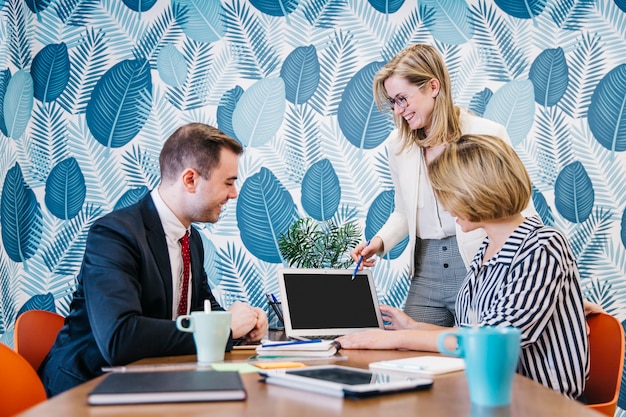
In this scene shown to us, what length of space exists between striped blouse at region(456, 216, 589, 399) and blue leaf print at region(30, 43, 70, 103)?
240 centimetres

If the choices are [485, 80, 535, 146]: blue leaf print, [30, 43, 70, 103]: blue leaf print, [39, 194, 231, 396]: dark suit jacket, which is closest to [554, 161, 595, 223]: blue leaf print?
[485, 80, 535, 146]: blue leaf print

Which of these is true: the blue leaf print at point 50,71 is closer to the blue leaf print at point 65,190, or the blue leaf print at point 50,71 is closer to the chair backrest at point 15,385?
the blue leaf print at point 65,190

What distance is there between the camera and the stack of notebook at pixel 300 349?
146 cm

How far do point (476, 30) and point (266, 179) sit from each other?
1256mm

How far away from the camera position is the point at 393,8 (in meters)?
3.22

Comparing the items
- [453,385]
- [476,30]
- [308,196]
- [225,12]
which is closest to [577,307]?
[453,385]

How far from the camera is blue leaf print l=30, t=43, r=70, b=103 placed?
314cm

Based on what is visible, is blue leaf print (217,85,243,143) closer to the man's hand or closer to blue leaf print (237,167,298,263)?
blue leaf print (237,167,298,263)

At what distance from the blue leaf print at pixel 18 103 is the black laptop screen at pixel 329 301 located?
1747 mm

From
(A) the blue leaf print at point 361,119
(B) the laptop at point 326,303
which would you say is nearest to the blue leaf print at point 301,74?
(A) the blue leaf print at point 361,119

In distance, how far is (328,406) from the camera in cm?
89

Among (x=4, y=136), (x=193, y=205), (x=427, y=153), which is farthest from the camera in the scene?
(x=4, y=136)

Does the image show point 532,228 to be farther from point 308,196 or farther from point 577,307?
point 308,196

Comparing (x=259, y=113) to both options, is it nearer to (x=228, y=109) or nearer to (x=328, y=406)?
(x=228, y=109)
